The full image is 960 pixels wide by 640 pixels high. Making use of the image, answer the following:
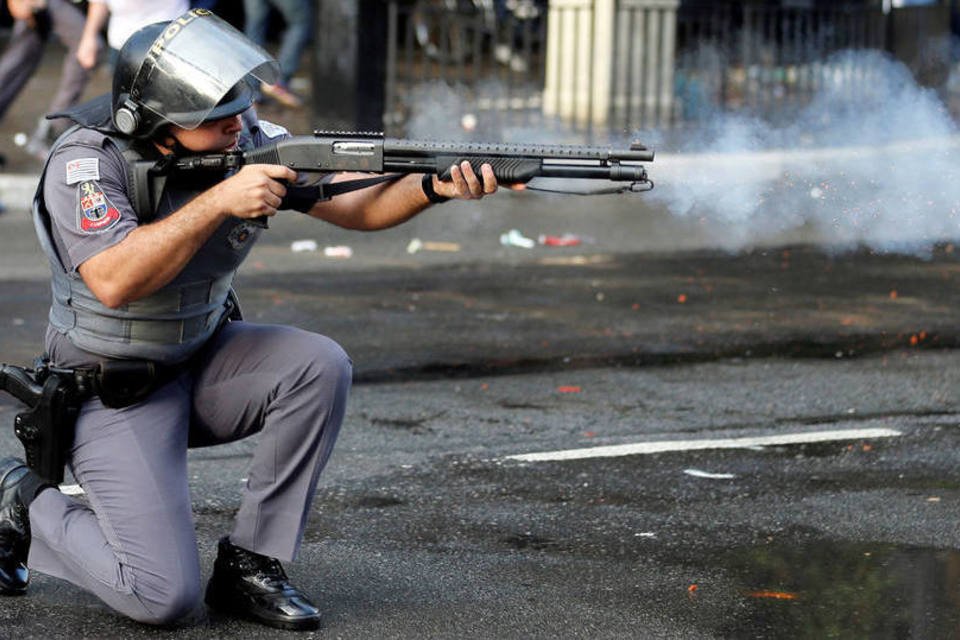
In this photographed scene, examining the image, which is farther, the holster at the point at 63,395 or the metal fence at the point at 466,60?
the metal fence at the point at 466,60

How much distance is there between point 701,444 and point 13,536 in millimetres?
2564

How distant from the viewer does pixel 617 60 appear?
14.1 meters

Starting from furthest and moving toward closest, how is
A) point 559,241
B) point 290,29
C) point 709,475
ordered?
1. point 290,29
2. point 559,241
3. point 709,475

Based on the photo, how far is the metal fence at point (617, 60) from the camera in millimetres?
13883

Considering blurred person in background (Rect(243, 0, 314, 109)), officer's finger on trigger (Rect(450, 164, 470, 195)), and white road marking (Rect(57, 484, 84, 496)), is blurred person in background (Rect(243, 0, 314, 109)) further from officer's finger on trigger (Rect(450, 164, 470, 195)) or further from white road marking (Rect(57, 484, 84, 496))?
officer's finger on trigger (Rect(450, 164, 470, 195))

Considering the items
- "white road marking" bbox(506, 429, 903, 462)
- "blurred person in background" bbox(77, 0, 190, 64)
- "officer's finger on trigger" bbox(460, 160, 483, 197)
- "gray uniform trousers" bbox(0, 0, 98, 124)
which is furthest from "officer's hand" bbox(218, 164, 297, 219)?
"gray uniform trousers" bbox(0, 0, 98, 124)

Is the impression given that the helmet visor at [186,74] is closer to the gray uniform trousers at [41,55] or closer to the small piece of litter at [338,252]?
the small piece of litter at [338,252]

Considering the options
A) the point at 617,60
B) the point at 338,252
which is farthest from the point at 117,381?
the point at 617,60

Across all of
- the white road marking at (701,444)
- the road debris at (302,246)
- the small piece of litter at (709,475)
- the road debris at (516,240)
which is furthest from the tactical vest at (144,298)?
the road debris at (516,240)

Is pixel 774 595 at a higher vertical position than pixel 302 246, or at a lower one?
lower

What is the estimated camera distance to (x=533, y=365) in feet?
24.5

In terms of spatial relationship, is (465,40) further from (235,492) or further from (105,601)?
(105,601)

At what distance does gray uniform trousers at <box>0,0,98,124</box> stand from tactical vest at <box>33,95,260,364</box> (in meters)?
7.66

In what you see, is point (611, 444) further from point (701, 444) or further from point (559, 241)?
point (559, 241)
